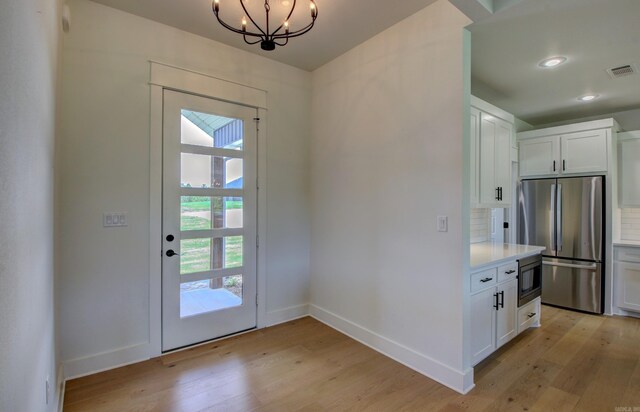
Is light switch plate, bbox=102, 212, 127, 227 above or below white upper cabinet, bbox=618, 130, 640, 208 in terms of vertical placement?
below

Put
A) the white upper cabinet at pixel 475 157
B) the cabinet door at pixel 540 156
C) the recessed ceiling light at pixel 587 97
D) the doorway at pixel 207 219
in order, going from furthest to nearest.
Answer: the cabinet door at pixel 540 156 < the recessed ceiling light at pixel 587 97 < the white upper cabinet at pixel 475 157 < the doorway at pixel 207 219

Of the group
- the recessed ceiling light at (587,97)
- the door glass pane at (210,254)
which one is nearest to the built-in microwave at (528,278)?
the recessed ceiling light at (587,97)

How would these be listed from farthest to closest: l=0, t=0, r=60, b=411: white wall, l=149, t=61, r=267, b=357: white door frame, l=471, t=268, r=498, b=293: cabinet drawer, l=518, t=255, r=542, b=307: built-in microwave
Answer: l=518, t=255, r=542, b=307: built-in microwave, l=149, t=61, r=267, b=357: white door frame, l=471, t=268, r=498, b=293: cabinet drawer, l=0, t=0, r=60, b=411: white wall

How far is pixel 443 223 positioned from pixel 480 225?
6.06 ft

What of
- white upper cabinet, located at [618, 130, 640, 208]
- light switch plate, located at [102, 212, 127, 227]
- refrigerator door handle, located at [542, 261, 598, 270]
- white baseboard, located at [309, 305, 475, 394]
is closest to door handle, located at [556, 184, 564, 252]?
refrigerator door handle, located at [542, 261, 598, 270]

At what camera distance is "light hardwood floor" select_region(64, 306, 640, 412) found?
6.86 feet

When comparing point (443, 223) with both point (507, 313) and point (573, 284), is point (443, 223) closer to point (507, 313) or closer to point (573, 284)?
point (507, 313)

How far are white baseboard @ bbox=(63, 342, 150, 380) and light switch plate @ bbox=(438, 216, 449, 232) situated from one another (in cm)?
269

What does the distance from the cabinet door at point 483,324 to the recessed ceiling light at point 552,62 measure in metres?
2.33

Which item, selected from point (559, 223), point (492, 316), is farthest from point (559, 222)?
point (492, 316)

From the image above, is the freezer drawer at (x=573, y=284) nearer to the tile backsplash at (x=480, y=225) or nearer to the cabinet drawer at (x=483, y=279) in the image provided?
the tile backsplash at (x=480, y=225)

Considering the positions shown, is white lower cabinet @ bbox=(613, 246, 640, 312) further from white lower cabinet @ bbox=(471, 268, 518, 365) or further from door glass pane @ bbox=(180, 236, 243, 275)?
door glass pane @ bbox=(180, 236, 243, 275)

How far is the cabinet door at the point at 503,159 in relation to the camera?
10.6ft

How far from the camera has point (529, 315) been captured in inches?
126
